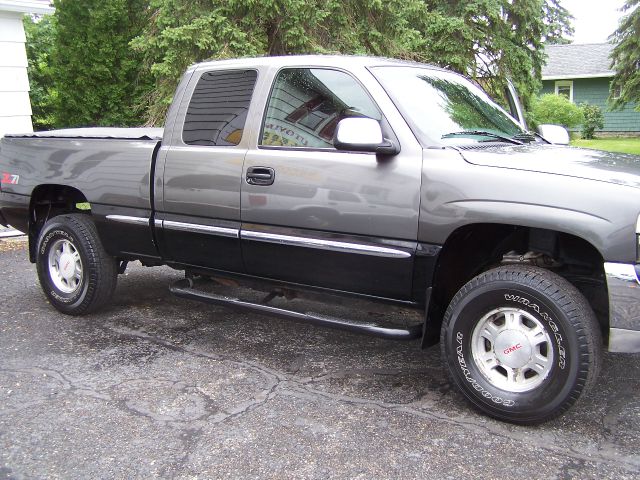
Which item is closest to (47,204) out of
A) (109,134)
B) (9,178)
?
(9,178)

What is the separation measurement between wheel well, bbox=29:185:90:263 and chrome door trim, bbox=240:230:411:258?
6.43 feet

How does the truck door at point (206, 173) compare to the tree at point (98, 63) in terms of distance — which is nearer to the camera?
the truck door at point (206, 173)

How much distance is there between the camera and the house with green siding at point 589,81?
29203mm

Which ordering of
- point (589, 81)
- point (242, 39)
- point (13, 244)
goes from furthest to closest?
point (589, 81), point (242, 39), point (13, 244)

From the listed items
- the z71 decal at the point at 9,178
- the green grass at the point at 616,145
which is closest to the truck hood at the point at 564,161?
the z71 decal at the point at 9,178

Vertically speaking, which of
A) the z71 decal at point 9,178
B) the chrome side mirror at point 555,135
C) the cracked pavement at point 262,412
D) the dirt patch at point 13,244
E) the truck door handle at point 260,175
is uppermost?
the chrome side mirror at point 555,135

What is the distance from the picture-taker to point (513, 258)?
3670 mm

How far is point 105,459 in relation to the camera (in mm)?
2996

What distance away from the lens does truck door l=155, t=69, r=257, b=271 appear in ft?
13.6

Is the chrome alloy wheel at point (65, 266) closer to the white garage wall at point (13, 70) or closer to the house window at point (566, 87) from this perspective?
the white garage wall at point (13, 70)

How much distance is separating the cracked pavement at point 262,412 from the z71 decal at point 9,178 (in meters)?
1.22

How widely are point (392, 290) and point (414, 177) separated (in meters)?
0.67

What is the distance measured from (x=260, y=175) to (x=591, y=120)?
91.4 feet

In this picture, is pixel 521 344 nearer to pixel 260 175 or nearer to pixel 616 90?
pixel 260 175
